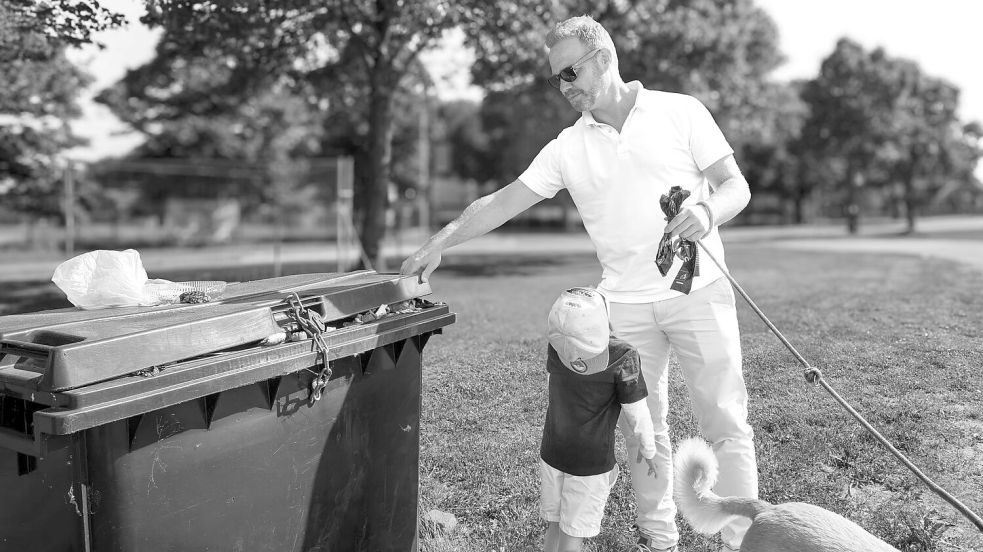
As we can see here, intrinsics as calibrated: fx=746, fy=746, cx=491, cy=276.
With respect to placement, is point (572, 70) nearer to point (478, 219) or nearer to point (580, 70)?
point (580, 70)

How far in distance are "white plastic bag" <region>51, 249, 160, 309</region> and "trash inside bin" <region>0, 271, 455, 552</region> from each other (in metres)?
0.08

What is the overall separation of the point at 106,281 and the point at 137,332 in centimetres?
72

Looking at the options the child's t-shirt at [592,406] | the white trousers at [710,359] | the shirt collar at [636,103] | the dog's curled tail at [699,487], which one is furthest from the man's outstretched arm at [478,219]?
the dog's curled tail at [699,487]

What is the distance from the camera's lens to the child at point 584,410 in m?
2.63

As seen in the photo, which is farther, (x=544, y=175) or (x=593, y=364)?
(x=544, y=175)

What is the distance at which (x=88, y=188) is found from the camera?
17672 millimetres

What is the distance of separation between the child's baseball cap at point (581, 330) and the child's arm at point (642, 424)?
22cm

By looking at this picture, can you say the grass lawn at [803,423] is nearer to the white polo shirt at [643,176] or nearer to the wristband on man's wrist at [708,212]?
the white polo shirt at [643,176]

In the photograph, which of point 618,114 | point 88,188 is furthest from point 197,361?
point 88,188

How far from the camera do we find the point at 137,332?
88.7 inches

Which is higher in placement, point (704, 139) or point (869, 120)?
point (869, 120)

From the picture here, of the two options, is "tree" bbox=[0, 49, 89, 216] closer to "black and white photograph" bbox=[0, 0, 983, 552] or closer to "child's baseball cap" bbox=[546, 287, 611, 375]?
"black and white photograph" bbox=[0, 0, 983, 552]

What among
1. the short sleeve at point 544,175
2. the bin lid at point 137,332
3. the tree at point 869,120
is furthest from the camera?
the tree at point 869,120

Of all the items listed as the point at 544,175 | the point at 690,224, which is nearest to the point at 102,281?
the point at 544,175
